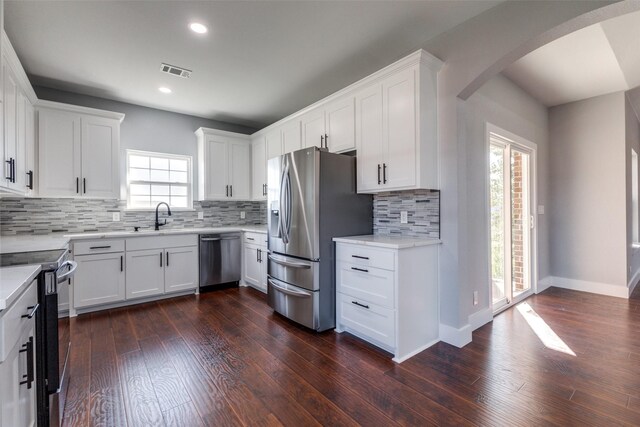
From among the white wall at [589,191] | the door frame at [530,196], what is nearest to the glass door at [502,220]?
the door frame at [530,196]

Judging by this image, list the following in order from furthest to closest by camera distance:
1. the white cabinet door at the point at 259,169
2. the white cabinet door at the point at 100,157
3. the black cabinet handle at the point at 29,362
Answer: the white cabinet door at the point at 259,169, the white cabinet door at the point at 100,157, the black cabinet handle at the point at 29,362

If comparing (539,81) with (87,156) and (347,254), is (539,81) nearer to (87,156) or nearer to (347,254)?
(347,254)

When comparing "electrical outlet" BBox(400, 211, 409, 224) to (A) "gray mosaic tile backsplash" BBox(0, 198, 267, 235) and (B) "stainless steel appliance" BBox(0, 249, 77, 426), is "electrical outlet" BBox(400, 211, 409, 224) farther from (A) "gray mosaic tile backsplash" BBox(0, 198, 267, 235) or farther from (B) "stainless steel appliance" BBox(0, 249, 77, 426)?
(A) "gray mosaic tile backsplash" BBox(0, 198, 267, 235)

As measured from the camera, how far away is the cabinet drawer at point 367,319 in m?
2.33

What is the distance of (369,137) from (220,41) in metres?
1.65

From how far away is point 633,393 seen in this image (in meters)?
1.85

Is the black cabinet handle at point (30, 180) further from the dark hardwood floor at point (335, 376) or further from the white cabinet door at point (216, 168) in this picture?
the white cabinet door at point (216, 168)

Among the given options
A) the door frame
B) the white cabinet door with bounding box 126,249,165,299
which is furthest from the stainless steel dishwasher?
the door frame

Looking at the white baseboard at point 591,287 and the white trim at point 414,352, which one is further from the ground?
the white baseboard at point 591,287

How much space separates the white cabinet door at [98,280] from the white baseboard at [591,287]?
5962 mm

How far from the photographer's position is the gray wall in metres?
3.76

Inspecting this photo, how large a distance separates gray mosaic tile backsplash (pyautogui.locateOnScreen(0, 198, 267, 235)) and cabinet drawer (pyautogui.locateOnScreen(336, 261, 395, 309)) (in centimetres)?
292

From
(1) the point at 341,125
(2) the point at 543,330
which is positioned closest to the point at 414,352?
(2) the point at 543,330

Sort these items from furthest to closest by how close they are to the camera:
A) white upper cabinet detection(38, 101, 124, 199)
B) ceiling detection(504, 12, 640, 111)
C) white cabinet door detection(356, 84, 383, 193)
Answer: white upper cabinet detection(38, 101, 124, 199)
white cabinet door detection(356, 84, 383, 193)
ceiling detection(504, 12, 640, 111)
